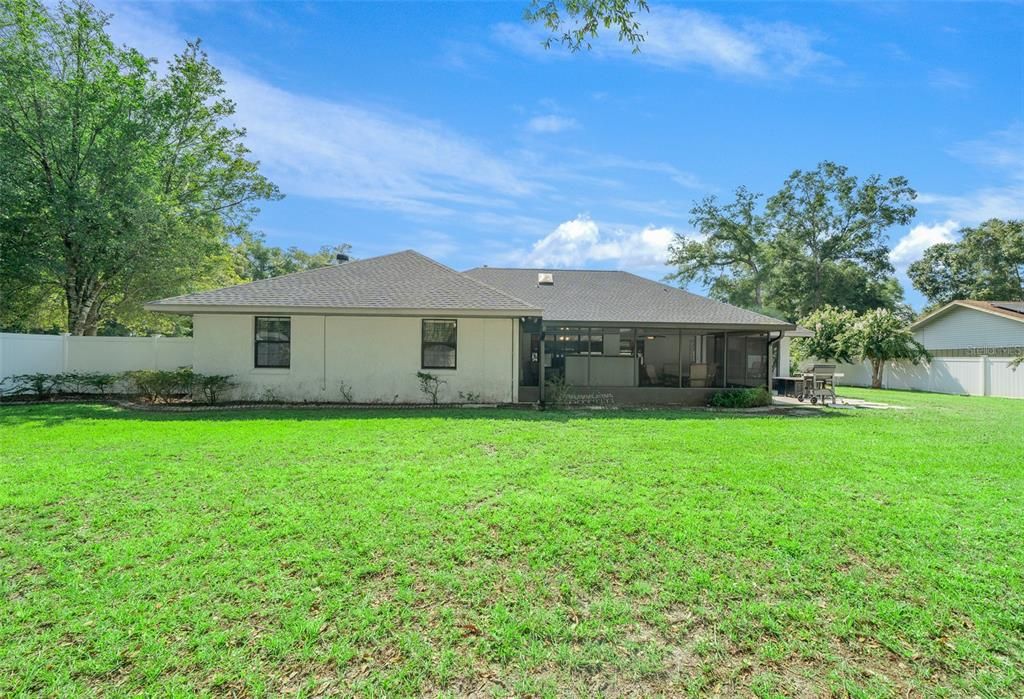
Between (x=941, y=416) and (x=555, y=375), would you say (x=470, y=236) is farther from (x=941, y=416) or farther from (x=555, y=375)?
(x=941, y=416)

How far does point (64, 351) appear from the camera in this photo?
13039 millimetres

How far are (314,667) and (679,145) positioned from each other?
42.7 feet

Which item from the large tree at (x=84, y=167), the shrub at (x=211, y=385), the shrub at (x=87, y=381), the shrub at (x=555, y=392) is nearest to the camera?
the shrub at (x=211, y=385)

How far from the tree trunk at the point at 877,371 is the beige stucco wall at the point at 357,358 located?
19353 mm

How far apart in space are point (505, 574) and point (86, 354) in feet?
49.3

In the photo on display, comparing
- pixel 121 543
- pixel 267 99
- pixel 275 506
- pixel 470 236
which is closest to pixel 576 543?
pixel 275 506

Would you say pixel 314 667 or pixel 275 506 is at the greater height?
pixel 275 506

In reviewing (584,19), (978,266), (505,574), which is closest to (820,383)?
(584,19)

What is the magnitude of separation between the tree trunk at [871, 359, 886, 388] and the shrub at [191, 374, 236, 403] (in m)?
25.8

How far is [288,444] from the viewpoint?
23.4ft

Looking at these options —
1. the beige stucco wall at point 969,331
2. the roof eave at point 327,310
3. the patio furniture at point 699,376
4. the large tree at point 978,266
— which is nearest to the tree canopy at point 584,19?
the roof eave at point 327,310

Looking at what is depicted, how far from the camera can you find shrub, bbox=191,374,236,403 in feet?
37.9

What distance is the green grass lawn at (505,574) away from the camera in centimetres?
270

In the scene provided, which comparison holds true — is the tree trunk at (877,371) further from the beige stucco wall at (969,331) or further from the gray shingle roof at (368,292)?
the gray shingle roof at (368,292)
